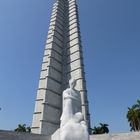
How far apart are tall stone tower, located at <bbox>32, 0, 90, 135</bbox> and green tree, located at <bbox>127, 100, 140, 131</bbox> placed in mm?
25633

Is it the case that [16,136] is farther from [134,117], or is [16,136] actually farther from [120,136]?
[134,117]

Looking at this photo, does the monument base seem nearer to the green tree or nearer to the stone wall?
the stone wall

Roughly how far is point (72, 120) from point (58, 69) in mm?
15057

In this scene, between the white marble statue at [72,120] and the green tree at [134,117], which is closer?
the white marble statue at [72,120]

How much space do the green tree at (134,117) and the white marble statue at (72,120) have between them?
119 ft

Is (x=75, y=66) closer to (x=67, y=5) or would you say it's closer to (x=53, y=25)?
(x=53, y=25)

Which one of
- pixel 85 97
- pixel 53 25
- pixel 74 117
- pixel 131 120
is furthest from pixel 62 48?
pixel 131 120

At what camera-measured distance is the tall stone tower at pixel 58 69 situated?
18.9 metres

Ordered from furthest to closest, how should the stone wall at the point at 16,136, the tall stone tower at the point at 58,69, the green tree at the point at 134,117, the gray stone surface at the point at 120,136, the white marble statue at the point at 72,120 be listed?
the green tree at the point at 134,117, the tall stone tower at the point at 58,69, the stone wall at the point at 16,136, the gray stone surface at the point at 120,136, the white marble statue at the point at 72,120

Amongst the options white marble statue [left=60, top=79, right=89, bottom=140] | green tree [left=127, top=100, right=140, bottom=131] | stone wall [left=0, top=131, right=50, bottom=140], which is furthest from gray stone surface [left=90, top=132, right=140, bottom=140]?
green tree [left=127, top=100, right=140, bottom=131]

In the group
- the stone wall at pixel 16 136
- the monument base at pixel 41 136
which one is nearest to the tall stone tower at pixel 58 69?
the stone wall at pixel 16 136

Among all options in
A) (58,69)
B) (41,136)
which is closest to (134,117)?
(58,69)

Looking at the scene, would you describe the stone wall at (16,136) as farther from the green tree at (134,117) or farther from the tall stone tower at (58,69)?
the green tree at (134,117)

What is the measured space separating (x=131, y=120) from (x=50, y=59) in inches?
1167
